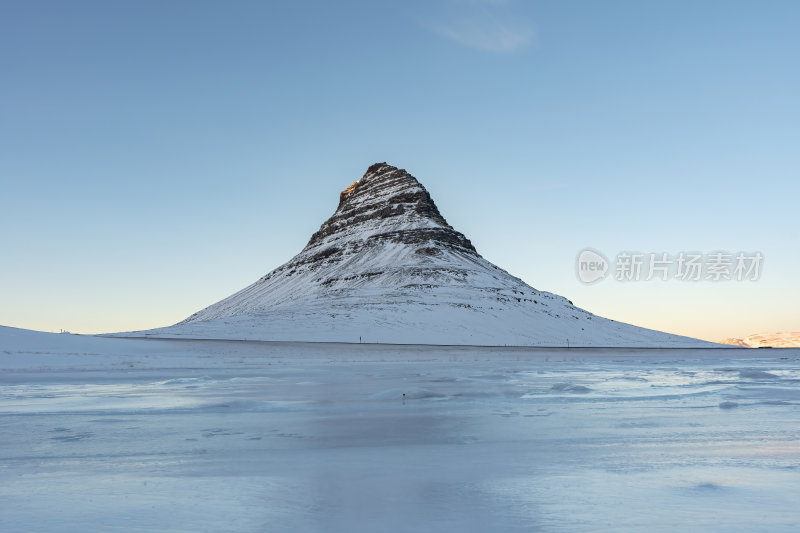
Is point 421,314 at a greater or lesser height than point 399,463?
greater

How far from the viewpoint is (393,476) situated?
7395mm

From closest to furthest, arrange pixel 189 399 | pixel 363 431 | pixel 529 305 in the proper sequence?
pixel 363 431
pixel 189 399
pixel 529 305

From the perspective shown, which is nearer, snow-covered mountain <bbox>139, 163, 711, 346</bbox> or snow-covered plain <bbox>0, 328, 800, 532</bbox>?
snow-covered plain <bbox>0, 328, 800, 532</bbox>

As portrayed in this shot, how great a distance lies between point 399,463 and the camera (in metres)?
8.21

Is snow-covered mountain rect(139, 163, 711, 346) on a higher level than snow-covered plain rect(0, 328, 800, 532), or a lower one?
higher

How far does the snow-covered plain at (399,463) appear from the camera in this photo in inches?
222

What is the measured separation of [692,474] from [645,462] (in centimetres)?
78

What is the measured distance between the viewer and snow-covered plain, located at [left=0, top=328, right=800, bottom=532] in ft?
18.5

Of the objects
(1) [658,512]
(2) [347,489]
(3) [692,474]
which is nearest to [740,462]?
(3) [692,474]

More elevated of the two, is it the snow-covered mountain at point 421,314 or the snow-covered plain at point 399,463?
the snow-covered mountain at point 421,314

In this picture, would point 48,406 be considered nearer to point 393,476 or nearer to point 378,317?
point 393,476

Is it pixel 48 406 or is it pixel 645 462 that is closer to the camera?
pixel 645 462

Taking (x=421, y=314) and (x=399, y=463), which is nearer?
(x=399, y=463)

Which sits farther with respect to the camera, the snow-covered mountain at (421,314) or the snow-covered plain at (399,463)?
the snow-covered mountain at (421,314)
